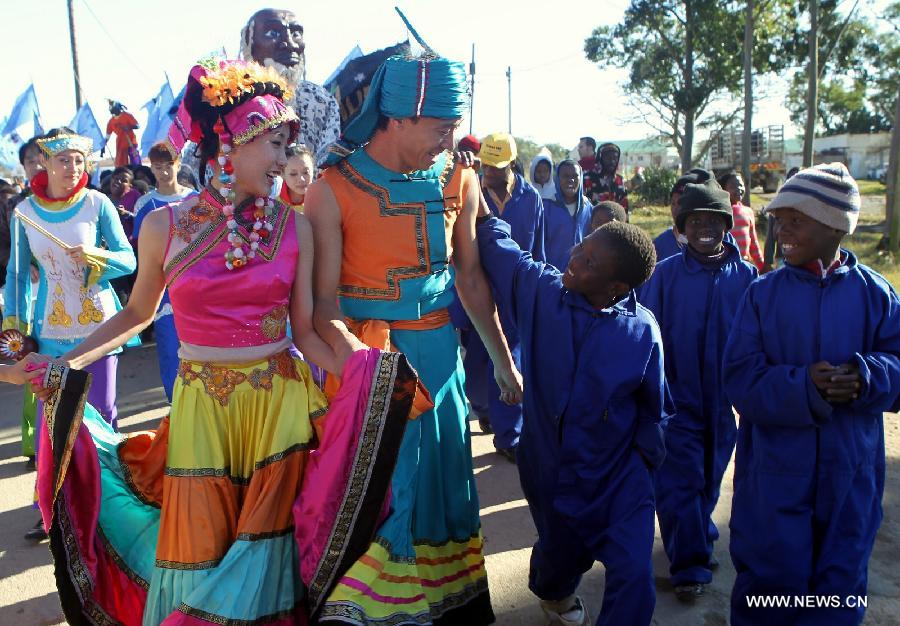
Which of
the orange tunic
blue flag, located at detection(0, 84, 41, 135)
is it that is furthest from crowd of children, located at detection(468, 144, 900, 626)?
blue flag, located at detection(0, 84, 41, 135)

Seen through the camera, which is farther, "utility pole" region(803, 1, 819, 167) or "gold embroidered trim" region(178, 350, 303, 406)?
"utility pole" region(803, 1, 819, 167)

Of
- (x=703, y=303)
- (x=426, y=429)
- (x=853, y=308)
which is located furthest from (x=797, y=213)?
(x=426, y=429)

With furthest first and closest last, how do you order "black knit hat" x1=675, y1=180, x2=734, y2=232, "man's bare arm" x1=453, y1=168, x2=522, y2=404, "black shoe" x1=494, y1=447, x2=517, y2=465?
"black shoe" x1=494, y1=447, x2=517, y2=465, "black knit hat" x1=675, y1=180, x2=734, y2=232, "man's bare arm" x1=453, y1=168, x2=522, y2=404

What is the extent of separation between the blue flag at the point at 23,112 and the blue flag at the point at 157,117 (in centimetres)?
225

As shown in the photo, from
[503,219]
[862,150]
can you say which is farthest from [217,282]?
[862,150]

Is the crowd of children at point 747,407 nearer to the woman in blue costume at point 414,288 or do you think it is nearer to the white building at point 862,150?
the woman in blue costume at point 414,288

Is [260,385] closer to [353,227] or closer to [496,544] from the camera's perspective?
[353,227]

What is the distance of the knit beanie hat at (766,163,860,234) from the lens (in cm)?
288

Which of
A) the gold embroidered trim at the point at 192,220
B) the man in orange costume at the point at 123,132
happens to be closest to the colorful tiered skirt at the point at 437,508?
the gold embroidered trim at the point at 192,220

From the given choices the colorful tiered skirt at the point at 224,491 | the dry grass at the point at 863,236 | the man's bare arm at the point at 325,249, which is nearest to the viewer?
the colorful tiered skirt at the point at 224,491

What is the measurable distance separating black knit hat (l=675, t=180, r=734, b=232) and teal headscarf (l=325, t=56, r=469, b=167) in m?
1.44

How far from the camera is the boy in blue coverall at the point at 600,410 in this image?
285 centimetres

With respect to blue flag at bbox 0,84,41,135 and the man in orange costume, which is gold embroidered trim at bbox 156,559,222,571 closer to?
the man in orange costume

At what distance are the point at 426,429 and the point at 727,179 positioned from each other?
21.0 feet
